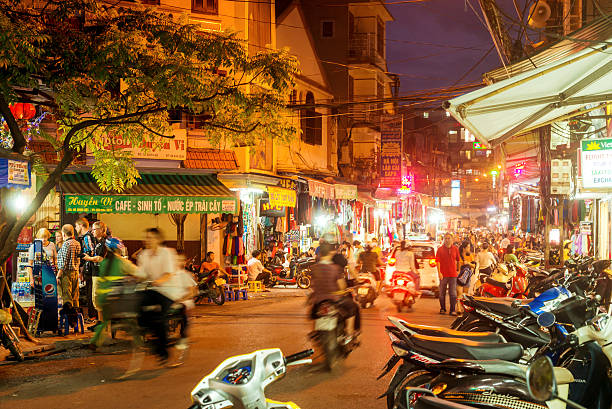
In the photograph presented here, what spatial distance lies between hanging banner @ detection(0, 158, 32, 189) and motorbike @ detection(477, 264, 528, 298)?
10.3m

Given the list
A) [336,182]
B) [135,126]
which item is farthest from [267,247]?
[135,126]

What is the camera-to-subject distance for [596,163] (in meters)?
12.6

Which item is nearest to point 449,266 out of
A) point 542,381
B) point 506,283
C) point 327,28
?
point 506,283

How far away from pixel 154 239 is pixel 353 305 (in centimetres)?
358

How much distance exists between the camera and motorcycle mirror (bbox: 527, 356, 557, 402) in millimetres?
2689

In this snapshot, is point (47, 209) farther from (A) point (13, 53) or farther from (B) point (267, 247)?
(A) point (13, 53)

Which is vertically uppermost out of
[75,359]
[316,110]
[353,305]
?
[316,110]

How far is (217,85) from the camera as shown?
1320cm

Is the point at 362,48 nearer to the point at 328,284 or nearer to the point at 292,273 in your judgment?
the point at 292,273

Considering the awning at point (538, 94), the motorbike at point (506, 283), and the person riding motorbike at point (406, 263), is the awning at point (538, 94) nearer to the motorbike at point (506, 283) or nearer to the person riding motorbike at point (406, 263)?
the motorbike at point (506, 283)

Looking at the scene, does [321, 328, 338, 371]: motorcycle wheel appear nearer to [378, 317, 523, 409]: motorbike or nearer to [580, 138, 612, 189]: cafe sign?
→ [378, 317, 523, 409]: motorbike

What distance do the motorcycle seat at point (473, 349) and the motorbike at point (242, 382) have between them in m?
1.76

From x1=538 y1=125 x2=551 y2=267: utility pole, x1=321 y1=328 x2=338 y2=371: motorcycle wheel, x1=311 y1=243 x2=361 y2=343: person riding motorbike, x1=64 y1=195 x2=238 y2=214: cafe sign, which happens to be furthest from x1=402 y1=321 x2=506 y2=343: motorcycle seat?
x1=64 y1=195 x2=238 y2=214: cafe sign

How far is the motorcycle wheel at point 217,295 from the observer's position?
1819 cm
